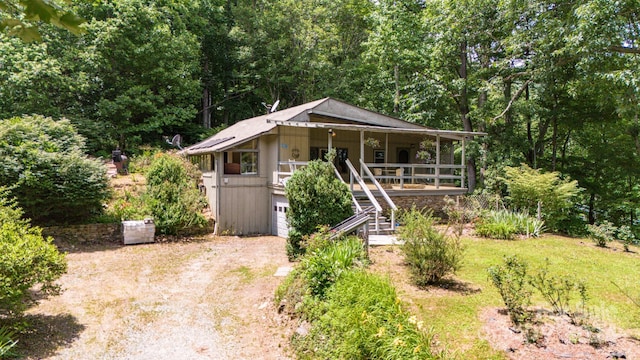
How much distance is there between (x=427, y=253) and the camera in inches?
285

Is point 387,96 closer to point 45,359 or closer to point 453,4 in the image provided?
point 453,4

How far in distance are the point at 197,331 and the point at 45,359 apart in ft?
7.42

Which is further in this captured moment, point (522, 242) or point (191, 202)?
point (191, 202)

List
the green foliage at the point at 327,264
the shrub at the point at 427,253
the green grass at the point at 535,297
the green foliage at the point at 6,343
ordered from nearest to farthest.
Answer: the green grass at the point at 535,297 < the green foliage at the point at 6,343 < the green foliage at the point at 327,264 < the shrub at the point at 427,253

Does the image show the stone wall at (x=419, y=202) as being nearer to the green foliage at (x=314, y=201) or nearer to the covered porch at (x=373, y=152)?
the covered porch at (x=373, y=152)

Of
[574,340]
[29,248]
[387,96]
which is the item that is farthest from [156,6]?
[574,340]

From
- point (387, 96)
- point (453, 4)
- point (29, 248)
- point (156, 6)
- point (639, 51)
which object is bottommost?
point (29, 248)

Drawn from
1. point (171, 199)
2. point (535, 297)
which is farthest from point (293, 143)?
point (535, 297)

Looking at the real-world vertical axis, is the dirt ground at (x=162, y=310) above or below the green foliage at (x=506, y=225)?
below

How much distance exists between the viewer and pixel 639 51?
37.4 feet

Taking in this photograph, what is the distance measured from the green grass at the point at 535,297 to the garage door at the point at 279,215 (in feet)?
22.6

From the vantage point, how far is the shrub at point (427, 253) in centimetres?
722

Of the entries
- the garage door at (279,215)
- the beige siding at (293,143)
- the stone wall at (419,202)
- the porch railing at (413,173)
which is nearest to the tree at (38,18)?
the garage door at (279,215)

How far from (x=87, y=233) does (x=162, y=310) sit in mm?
7664
